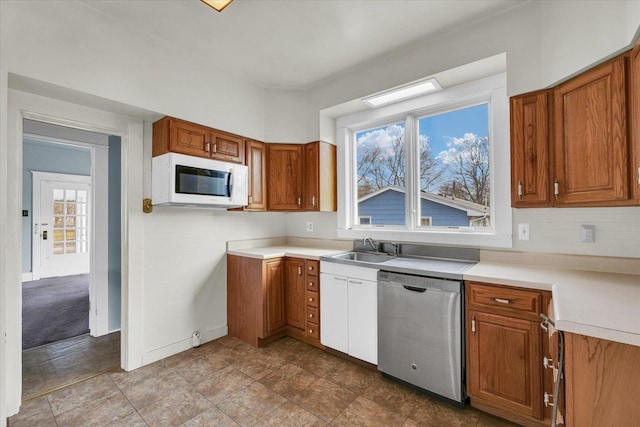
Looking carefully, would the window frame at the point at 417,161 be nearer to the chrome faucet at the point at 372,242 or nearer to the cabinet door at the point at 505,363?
the chrome faucet at the point at 372,242

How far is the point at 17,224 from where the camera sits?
1.97m

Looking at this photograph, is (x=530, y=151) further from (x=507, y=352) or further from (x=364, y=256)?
(x=364, y=256)

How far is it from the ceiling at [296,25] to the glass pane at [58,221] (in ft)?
18.5

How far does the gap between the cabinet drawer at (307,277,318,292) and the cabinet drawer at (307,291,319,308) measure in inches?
1.6

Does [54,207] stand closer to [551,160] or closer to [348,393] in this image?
[348,393]

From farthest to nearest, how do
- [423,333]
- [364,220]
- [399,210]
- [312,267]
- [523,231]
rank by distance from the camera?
1. [364,220]
2. [399,210]
3. [312,267]
4. [523,231]
5. [423,333]

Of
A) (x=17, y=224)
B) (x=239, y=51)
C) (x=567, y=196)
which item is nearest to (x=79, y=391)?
(x=17, y=224)

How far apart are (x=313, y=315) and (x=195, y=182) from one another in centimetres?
169

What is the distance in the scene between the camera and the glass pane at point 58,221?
234 inches

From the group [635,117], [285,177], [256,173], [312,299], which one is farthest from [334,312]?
[635,117]

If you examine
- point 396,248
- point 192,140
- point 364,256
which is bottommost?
point 364,256

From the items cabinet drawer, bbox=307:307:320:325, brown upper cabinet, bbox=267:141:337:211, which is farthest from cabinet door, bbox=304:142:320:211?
cabinet drawer, bbox=307:307:320:325

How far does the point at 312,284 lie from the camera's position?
2.84 m

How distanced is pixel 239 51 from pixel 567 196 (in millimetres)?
2808
